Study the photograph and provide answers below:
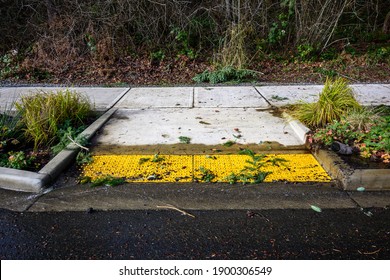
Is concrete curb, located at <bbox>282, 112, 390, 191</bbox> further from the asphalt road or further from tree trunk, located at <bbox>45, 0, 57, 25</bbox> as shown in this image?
tree trunk, located at <bbox>45, 0, 57, 25</bbox>

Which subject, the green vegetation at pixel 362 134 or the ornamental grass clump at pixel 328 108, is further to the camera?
the ornamental grass clump at pixel 328 108

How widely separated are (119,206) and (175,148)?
136 centimetres

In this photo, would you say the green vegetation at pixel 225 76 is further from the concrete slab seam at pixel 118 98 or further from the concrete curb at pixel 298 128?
the concrete curb at pixel 298 128

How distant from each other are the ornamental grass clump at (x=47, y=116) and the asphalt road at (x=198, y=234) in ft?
5.09

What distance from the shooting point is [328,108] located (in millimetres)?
5000

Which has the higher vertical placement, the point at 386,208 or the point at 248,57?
the point at 248,57

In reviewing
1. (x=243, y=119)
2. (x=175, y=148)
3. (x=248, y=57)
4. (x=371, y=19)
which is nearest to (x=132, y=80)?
(x=248, y=57)

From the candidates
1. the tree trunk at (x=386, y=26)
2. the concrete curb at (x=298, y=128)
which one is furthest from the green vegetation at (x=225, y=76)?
the tree trunk at (x=386, y=26)

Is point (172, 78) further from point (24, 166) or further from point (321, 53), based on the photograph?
point (24, 166)

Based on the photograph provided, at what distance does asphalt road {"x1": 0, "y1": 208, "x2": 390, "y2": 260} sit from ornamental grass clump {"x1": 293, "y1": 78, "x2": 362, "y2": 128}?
2.15m

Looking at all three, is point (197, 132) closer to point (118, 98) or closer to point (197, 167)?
point (197, 167)

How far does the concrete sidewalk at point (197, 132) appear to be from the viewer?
323 cm

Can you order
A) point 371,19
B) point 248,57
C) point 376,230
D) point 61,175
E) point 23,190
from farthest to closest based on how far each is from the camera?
point 371,19 < point 248,57 < point 61,175 < point 23,190 < point 376,230

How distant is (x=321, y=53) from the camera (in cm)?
1046
